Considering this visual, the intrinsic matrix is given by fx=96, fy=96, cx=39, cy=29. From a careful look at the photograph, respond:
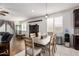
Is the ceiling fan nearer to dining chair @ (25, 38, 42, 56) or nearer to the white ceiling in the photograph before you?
the white ceiling

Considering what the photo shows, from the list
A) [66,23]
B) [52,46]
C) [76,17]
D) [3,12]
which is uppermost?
[3,12]

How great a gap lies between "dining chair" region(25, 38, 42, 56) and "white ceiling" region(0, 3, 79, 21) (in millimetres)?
533

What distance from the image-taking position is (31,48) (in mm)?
2225

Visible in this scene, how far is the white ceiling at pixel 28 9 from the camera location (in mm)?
2090

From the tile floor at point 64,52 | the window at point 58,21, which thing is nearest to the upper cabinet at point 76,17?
the window at point 58,21

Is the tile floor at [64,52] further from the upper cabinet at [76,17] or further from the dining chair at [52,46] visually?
the upper cabinet at [76,17]

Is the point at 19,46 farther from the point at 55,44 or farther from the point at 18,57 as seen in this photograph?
the point at 55,44

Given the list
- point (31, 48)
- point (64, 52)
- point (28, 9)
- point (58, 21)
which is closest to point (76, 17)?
point (58, 21)

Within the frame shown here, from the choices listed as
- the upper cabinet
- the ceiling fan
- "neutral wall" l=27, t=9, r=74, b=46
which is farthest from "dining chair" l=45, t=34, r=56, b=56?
the ceiling fan

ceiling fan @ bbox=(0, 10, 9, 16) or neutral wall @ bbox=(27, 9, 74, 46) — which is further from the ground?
ceiling fan @ bbox=(0, 10, 9, 16)

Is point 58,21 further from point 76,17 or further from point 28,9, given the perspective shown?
point 28,9

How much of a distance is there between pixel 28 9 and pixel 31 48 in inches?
35.3

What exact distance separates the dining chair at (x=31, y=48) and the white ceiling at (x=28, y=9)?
533mm

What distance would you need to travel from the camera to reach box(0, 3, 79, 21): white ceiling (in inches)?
82.3
